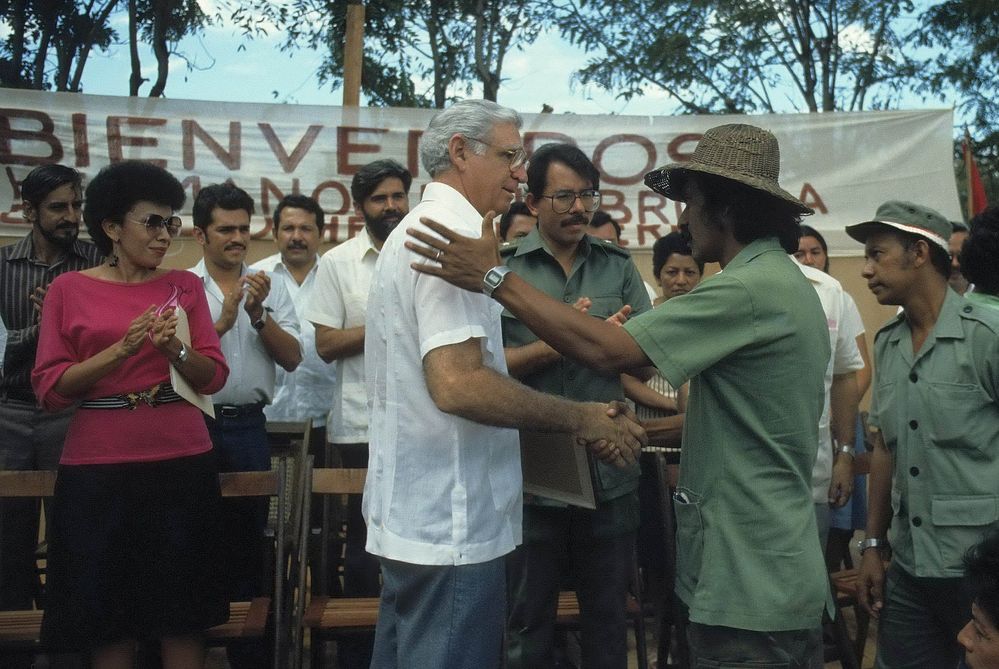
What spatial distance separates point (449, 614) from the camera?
2.53m

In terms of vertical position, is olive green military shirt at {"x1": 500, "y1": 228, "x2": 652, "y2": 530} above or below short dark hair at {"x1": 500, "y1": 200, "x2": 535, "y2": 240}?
below

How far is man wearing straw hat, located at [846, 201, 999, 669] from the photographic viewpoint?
3150 millimetres

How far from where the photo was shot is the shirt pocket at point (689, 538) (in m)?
2.56

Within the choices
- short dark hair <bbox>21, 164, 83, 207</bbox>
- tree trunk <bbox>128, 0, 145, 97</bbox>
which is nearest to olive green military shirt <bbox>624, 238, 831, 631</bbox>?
short dark hair <bbox>21, 164, 83, 207</bbox>

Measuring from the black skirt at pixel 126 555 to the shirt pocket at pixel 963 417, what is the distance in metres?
2.30

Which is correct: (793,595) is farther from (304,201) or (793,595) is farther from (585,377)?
(304,201)

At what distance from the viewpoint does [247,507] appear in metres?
4.48

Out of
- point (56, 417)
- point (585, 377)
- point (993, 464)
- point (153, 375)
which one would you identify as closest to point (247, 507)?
point (56, 417)

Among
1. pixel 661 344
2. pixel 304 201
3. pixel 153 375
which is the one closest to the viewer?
pixel 661 344

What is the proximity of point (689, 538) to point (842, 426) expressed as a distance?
217cm

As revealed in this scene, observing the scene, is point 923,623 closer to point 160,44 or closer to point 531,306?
point 531,306

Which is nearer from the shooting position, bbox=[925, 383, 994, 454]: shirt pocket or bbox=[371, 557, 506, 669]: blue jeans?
bbox=[371, 557, 506, 669]: blue jeans

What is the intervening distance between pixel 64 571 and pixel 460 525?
4.98 ft

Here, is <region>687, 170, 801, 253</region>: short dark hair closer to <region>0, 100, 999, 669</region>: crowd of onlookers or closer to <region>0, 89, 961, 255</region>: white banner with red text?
<region>0, 100, 999, 669</region>: crowd of onlookers
